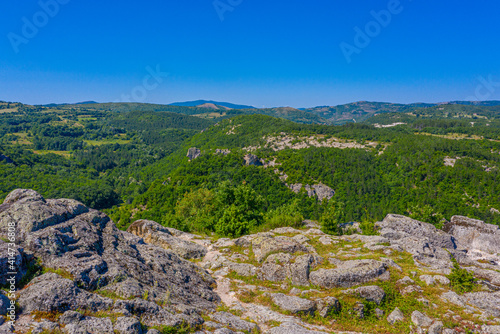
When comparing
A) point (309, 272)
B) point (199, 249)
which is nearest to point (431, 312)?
point (309, 272)

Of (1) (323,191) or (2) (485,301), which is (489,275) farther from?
(1) (323,191)

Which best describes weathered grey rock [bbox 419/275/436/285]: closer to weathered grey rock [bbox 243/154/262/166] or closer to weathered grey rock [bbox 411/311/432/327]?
weathered grey rock [bbox 411/311/432/327]

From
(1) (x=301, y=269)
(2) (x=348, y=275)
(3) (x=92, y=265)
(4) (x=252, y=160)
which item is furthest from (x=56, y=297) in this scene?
(4) (x=252, y=160)

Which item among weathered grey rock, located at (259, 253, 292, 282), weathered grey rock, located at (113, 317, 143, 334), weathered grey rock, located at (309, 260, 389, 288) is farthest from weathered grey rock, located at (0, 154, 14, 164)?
weathered grey rock, located at (309, 260, 389, 288)

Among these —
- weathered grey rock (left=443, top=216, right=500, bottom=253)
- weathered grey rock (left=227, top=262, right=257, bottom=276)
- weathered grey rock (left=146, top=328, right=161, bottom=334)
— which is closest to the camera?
weathered grey rock (left=146, top=328, right=161, bottom=334)

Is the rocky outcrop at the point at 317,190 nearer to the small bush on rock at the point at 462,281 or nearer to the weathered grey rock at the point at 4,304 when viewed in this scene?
the small bush on rock at the point at 462,281

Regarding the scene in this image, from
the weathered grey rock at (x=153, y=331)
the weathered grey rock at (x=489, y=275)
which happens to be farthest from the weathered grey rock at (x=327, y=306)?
the weathered grey rock at (x=489, y=275)
